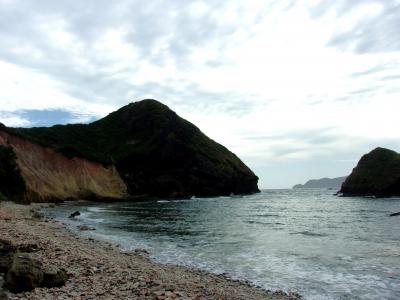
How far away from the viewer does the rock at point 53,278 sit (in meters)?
11.8

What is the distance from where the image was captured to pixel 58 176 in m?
86.9

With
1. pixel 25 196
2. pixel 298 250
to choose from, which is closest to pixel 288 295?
pixel 298 250

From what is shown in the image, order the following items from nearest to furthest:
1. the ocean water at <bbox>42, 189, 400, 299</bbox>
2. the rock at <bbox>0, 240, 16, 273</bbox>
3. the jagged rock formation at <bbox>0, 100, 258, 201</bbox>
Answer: the rock at <bbox>0, 240, 16, 273</bbox> → the ocean water at <bbox>42, 189, 400, 299</bbox> → the jagged rock formation at <bbox>0, 100, 258, 201</bbox>

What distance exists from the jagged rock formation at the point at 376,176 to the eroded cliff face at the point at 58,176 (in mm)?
77941

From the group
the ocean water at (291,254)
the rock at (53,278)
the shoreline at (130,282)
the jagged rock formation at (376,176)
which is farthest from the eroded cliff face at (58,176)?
the jagged rock formation at (376,176)

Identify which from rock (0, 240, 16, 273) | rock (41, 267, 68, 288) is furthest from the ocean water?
rock (0, 240, 16, 273)

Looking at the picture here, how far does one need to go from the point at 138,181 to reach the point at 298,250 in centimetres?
10992

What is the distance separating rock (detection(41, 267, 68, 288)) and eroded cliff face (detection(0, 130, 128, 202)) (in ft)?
204

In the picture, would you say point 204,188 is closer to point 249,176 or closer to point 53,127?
point 249,176

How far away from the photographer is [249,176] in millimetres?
168125

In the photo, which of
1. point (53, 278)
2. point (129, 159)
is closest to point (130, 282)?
point (53, 278)

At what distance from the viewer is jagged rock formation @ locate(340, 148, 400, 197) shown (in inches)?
4875

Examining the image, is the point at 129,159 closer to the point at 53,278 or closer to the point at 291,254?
the point at 291,254

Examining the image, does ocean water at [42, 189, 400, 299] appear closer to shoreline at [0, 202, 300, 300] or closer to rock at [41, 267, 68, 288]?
shoreline at [0, 202, 300, 300]
